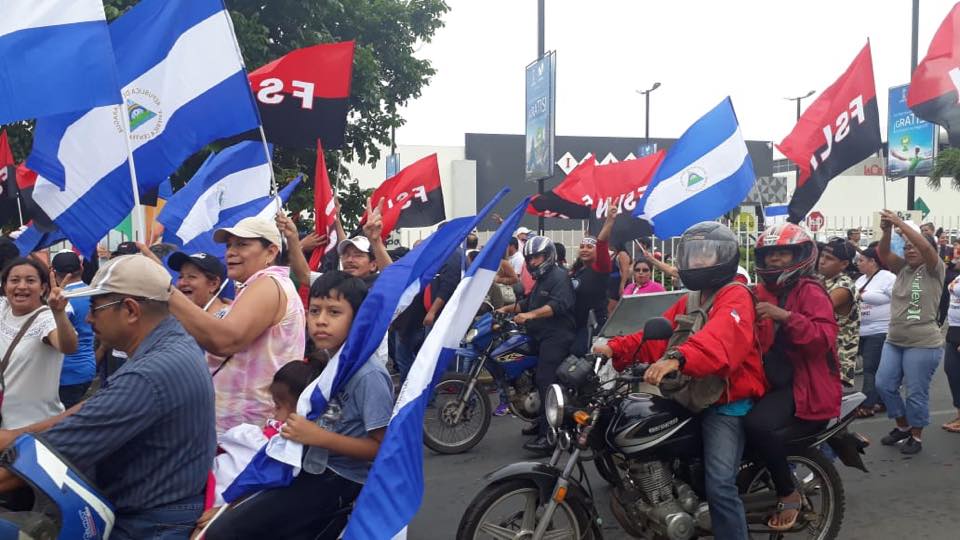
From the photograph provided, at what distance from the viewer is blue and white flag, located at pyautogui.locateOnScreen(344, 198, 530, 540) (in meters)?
2.78

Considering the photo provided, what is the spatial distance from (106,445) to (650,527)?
2784 millimetres

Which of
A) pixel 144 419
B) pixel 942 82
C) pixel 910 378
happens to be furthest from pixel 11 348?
pixel 942 82

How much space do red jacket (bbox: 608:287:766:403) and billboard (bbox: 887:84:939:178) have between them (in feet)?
48.5

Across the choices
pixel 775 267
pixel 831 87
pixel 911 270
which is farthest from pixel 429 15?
pixel 775 267

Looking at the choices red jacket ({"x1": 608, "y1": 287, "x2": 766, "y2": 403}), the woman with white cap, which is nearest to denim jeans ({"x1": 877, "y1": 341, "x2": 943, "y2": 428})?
red jacket ({"x1": 608, "y1": 287, "x2": 766, "y2": 403})

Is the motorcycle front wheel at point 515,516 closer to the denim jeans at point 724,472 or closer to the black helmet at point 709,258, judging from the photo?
the denim jeans at point 724,472

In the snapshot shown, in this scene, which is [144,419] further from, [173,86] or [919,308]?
[919,308]

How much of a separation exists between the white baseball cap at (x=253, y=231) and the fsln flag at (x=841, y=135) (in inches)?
178

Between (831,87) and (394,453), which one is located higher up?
(831,87)

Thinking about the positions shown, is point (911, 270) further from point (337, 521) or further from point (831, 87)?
point (337, 521)

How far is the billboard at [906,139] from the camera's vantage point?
17016 mm

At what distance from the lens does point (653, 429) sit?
412cm

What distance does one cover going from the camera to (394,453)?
2.83m

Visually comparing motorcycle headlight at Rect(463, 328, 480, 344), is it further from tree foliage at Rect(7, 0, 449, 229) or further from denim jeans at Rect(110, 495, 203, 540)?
tree foliage at Rect(7, 0, 449, 229)
